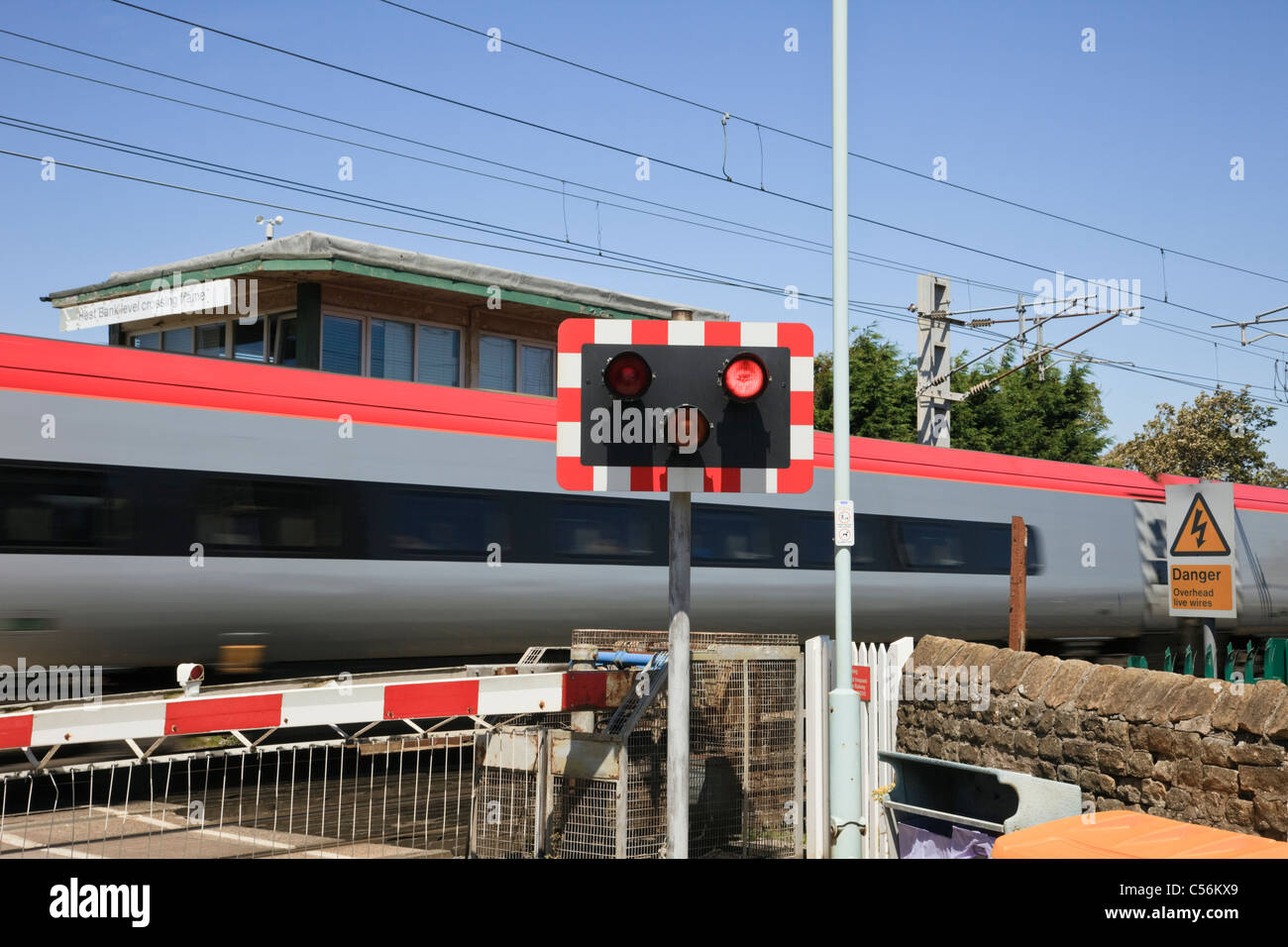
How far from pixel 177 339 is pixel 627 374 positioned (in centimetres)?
1598

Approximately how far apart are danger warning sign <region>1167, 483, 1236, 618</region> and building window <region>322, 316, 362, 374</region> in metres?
11.6

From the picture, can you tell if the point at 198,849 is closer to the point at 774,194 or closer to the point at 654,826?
the point at 654,826

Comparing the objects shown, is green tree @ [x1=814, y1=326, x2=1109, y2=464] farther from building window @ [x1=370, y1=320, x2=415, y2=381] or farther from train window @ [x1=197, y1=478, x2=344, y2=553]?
train window @ [x1=197, y1=478, x2=344, y2=553]

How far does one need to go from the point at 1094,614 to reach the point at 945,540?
4223mm

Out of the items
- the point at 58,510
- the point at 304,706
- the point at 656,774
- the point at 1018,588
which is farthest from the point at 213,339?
the point at 656,774

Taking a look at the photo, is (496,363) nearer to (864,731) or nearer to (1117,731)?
(864,731)

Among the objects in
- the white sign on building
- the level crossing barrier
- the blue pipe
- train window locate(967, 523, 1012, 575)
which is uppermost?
the white sign on building

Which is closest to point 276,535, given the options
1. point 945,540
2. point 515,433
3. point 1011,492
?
point 515,433

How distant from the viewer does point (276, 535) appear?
1212 centimetres

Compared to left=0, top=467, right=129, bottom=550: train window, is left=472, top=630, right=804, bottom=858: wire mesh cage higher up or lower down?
lower down

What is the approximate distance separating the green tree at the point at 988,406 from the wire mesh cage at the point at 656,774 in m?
33.2

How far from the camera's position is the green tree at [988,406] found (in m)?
43.5

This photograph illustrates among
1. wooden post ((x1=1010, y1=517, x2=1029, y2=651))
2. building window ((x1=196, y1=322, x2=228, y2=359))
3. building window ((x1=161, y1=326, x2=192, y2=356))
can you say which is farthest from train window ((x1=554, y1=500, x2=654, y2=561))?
building window ((x1=161, y1=326, x2=192, y2=356))

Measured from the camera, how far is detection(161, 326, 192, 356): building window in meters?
19.2
